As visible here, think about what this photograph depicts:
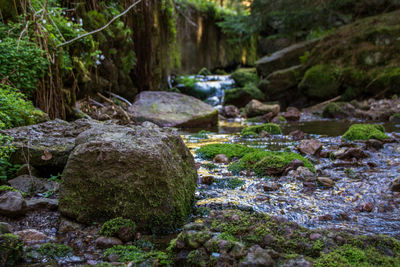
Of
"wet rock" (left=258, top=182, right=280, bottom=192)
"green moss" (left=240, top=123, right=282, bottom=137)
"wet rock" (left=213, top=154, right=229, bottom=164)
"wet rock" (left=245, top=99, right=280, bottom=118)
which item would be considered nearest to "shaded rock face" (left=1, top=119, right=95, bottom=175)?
"wet rock" (left=213, top=154, right=229, bottom=164)

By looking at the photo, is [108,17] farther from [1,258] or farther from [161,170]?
[1,258]

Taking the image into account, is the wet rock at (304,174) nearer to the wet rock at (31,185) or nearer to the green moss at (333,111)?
the wet rock at (31,185)

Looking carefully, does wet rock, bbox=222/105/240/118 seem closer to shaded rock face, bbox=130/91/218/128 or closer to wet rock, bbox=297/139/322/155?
shaded rock face, bbox=130/91/218/128

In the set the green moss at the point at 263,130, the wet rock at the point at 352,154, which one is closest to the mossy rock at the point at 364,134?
the wet rock at the point at 352,154

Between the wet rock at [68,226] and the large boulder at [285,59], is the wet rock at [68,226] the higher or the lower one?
the lower one

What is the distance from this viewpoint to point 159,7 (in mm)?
10297

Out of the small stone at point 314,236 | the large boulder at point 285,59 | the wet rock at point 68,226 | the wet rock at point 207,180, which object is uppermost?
the large boulder at point 285,59

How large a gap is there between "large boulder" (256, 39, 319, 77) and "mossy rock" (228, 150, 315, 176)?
1101 cm

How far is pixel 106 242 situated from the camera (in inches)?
73.2

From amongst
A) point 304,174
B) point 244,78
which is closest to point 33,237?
point 304,174

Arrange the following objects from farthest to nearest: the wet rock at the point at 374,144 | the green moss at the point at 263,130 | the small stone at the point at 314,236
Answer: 1. the green moss at the point at 263,130
2. the wet rock at the point at 374,144
3. the small stone at the point at 314,236

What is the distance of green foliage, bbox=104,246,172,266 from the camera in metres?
1.69

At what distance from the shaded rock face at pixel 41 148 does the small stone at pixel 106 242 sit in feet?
4.64

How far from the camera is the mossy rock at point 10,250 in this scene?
5.16 ft
